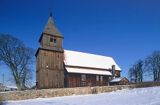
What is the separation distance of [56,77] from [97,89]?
9152 millimetres

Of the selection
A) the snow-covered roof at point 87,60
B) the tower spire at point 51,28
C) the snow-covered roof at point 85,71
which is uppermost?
the tower spire at point 51,28

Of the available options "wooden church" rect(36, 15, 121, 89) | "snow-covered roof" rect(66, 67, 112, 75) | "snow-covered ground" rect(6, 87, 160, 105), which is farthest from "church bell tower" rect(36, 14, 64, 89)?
"snow-covered ground" rect(6, 87, 160, 105)

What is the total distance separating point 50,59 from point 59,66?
2441 millimetres

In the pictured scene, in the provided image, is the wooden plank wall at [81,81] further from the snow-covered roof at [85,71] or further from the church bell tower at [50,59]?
the church bell tower at [50,59]

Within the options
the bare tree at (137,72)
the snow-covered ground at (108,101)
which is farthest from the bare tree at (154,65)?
the snow-covered ground at (108,101)

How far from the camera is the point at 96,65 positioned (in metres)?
50.8

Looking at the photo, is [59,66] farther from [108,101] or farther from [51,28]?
[108,101]

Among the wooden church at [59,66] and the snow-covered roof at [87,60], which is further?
the snow-covered roof at [87,60]

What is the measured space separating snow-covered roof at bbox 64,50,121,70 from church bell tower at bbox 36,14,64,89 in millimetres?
2780

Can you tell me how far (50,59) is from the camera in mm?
42000

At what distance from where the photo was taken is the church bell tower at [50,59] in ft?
133

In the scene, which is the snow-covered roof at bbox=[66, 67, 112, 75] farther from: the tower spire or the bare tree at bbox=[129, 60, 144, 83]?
the bare tree at bbox=[129, 60, 144, 83]

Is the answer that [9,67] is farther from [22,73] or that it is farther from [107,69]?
[107,69]

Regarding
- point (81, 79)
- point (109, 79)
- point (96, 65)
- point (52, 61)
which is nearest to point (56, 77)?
point (52, 61)
